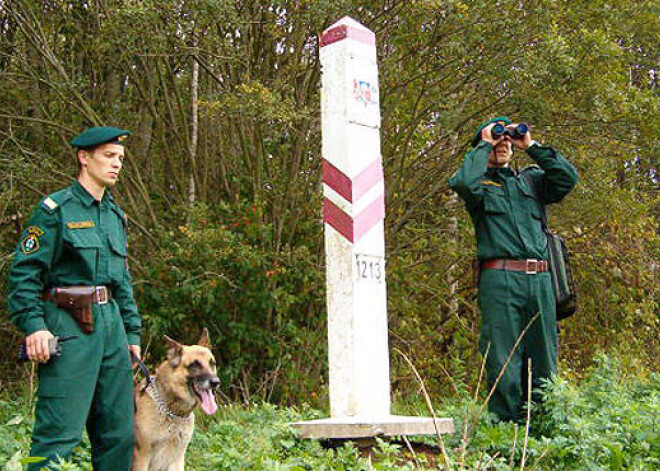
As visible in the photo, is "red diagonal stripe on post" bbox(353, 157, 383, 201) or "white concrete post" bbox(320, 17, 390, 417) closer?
"white concrete post" bbox(320, 17, 390, 417)

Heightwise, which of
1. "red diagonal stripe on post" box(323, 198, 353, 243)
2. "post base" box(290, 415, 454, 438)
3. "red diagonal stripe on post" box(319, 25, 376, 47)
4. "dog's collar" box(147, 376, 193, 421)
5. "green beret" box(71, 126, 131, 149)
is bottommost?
"post base" box(290, 415, 454, 438)

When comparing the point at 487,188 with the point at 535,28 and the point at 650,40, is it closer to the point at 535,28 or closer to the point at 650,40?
the point at 535,28

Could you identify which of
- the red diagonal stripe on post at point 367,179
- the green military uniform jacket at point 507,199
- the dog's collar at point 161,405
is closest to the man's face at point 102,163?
the dog's collar at point 161,405

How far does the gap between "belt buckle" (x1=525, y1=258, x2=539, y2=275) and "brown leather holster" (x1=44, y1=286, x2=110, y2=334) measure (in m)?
2.95

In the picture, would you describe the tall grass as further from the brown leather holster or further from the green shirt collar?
the green shirt collar

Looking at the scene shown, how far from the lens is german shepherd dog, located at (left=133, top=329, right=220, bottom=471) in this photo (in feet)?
15.8

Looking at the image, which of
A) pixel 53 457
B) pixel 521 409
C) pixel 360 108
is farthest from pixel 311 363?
pixel 53 457

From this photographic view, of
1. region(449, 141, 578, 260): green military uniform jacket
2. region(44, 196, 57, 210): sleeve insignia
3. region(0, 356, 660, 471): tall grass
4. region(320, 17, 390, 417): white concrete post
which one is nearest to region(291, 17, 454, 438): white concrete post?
region(320, 17, 390, 417): white concrete post

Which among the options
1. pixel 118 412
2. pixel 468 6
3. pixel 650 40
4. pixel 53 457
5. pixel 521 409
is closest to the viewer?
pixel 53 457

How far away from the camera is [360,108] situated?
17.5ft

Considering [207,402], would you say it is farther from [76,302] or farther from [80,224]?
[80,224]

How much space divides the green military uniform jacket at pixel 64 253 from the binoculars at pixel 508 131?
2693 millimetres

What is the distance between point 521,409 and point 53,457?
10.1 feet

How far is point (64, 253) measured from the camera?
4418 millimetres
